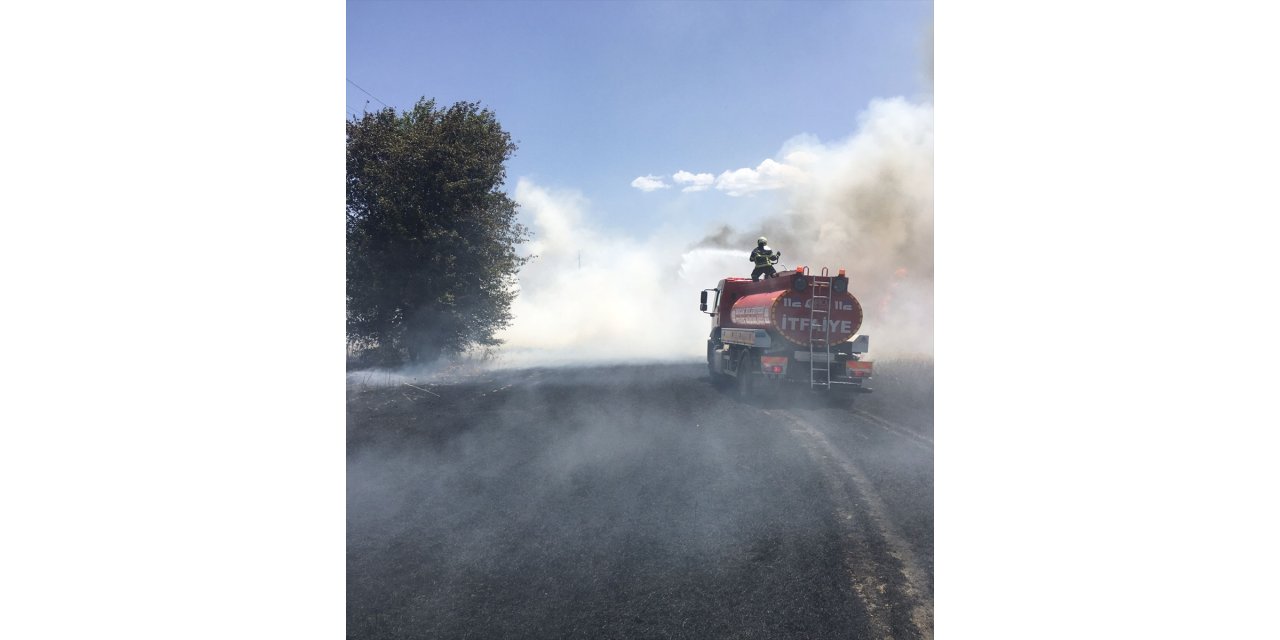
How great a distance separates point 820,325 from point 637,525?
26.3 ft

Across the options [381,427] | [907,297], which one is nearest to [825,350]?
[381,427]

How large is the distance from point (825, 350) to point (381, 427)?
28.1ft

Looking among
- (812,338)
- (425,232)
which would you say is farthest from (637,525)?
(425,232)

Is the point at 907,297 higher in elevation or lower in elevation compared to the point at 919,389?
higher

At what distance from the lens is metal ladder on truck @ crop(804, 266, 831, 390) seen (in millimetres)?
13031

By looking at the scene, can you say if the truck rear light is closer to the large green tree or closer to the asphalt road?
the asphalt road

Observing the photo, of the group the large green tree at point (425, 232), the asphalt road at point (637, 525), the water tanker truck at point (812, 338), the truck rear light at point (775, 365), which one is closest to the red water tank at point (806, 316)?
the water tanker truck at point (812, 338)

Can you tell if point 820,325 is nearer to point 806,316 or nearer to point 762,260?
point 806,316

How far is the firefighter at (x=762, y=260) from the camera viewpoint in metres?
15.1

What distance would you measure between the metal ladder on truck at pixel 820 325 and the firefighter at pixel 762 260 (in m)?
1.97

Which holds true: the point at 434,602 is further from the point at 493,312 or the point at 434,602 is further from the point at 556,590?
the point at 493,312

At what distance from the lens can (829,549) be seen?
568 cm

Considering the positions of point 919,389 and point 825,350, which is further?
point 919,389

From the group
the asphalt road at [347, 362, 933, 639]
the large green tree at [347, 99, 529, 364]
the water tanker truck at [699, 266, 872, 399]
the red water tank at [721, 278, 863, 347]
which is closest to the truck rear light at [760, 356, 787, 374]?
the water tanker truck at [699, 266, 872, 399]
